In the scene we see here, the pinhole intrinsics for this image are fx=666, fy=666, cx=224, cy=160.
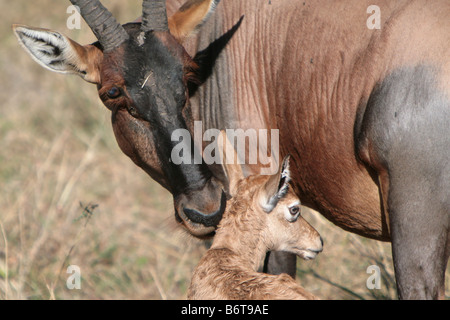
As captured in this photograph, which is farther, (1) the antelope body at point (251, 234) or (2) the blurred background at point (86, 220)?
(2) the blurred background at point (86, 220)

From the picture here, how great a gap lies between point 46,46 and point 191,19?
1.25 meters

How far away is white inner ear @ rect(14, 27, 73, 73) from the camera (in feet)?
17.4

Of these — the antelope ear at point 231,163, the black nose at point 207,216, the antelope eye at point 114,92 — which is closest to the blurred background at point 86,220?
the black nose at point 207,216

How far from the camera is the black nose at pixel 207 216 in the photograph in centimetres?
532

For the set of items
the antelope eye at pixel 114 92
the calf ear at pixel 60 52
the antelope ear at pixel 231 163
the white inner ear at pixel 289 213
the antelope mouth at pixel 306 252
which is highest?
the calf ear at pixel 60 52

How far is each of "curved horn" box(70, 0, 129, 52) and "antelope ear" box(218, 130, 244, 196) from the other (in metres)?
1.15

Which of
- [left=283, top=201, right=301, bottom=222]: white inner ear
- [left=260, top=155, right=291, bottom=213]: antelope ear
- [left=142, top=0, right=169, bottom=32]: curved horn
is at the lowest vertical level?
[left=283, top=201, right=301, bottom=222]: white inner ear

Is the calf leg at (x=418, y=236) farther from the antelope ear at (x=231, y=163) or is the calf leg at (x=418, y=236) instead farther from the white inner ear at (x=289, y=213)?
the antelope ear at (x=231, y=163)

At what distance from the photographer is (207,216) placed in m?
5.32

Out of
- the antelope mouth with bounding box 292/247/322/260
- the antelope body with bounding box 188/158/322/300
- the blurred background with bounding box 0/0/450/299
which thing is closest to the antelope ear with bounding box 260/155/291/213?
the antelope body with bounding box 188/158/322/300

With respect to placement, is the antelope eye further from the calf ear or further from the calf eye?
the calf eye

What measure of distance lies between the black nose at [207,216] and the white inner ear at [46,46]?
60.4 inches
